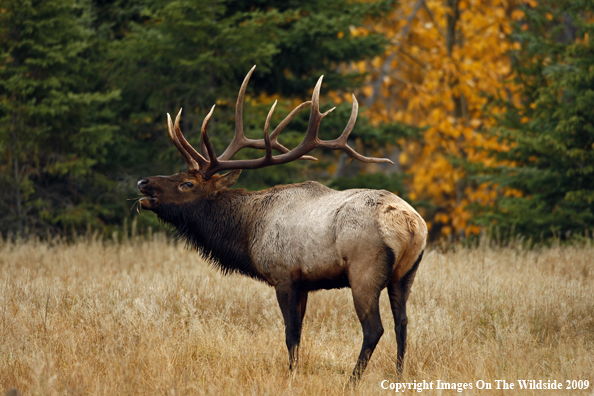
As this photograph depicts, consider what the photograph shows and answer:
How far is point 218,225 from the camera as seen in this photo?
19.6ft

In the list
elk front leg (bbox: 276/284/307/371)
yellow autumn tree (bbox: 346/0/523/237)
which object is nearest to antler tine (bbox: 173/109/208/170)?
elk front leg (bbox: 276/284/307/371)

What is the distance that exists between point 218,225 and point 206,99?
6.53m

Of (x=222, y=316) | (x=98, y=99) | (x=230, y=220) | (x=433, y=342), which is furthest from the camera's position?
(x=98, y=99)

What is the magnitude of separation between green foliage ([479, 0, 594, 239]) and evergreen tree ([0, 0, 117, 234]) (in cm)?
756

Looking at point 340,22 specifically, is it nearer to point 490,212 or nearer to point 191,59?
point 191,59

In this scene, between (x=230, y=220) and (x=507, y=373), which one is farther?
(x=230, y=220)

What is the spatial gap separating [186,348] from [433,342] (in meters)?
2.20

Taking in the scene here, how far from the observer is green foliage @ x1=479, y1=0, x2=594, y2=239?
10.1m

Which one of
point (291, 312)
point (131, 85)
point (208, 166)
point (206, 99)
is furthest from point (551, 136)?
point (131, 85)

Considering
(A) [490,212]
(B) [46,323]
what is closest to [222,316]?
(B) [46,323]

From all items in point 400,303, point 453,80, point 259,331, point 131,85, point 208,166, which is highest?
point 208,166

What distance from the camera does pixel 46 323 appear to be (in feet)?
18.8

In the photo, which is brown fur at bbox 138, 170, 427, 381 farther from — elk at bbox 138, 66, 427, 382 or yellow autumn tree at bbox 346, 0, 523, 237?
yellow autumn tree at bbox 346, 0, 523, 237

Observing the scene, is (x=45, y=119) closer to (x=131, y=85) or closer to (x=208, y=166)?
(x=131, y=85)
